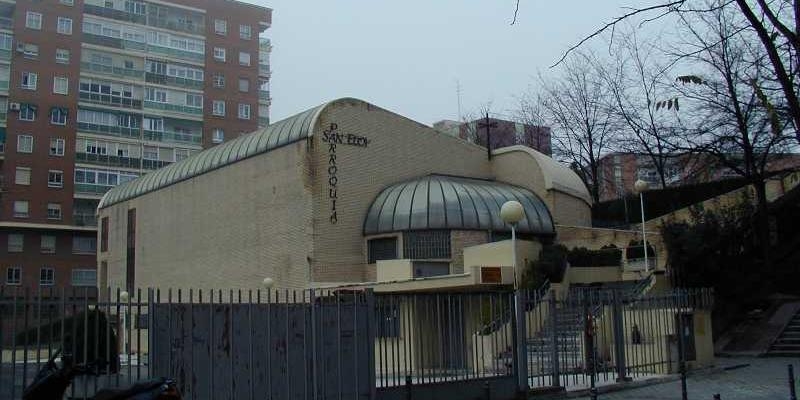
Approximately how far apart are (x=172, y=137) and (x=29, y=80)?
11541 mm

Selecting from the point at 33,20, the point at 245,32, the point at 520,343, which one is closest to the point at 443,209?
the point at 520,343

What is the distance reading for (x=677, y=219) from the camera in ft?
116

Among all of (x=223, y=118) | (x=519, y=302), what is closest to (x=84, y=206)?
(x=223, y=118)

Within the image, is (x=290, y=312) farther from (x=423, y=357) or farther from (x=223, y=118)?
(x=223, y=118)

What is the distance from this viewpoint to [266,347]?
10945 mm

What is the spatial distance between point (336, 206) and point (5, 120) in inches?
1416

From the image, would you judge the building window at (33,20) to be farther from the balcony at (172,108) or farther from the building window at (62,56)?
Result: the balcony at (172,108)

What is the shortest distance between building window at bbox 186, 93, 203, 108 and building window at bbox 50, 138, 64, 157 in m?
11.0

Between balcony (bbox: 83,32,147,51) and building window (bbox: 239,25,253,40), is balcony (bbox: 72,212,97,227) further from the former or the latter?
building window (bbox: 239,25,253,40)

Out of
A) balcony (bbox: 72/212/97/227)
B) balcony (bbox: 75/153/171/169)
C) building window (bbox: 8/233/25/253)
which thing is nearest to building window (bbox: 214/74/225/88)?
balcony (bbox: 75/153/171/169)

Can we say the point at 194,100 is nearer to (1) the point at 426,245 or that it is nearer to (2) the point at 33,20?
(2) the point at 33,20

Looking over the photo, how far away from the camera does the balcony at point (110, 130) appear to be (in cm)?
5962

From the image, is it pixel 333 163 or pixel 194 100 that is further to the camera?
pixel 194 100

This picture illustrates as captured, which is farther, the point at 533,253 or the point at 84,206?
the point at 84,206
